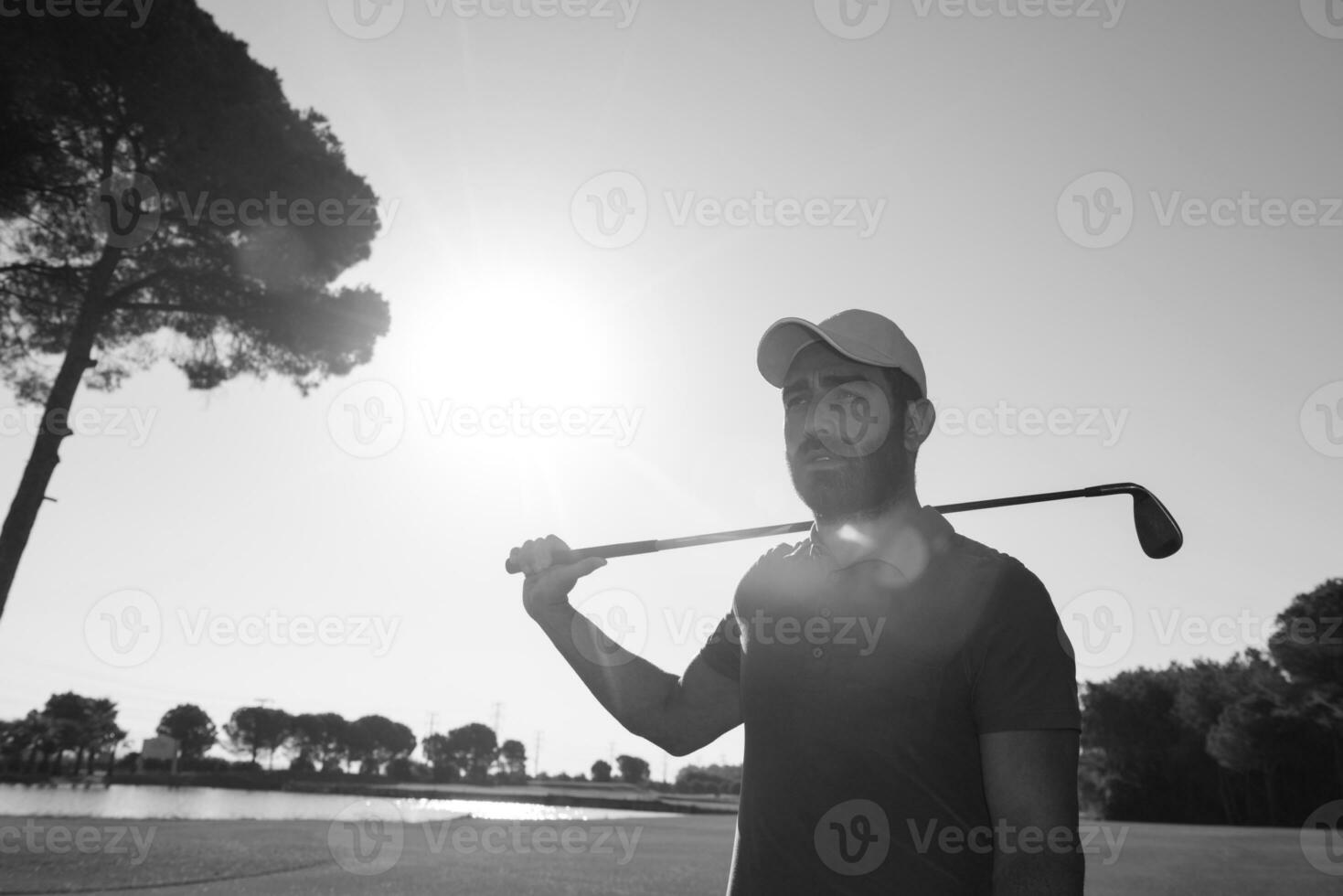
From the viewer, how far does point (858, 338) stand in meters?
2.75

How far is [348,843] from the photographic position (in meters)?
→ 18.6

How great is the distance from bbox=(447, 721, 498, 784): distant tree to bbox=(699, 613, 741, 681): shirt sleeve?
201931 mm

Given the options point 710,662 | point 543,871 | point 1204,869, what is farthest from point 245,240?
point 1204,869

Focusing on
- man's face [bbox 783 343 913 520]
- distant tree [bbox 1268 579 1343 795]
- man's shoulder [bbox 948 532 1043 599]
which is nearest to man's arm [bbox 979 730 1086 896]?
man's shoulder [bbox 948 532 1043 599]

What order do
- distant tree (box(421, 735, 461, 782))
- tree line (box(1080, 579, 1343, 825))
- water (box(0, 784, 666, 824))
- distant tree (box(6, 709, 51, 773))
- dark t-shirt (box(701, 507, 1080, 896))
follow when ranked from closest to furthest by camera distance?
dark t-shirt (box(701, 507, 1080, 896)), water (box(0, 784, 666, 824)), tree line (box(1080, 579, 1343, 825)), distant tree (box(6, 709, 51, 773)), distant tree (box(421, 735, 461, 782))

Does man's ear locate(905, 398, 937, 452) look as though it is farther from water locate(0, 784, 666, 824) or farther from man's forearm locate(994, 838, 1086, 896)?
water locate(0, 784, 666, 824)

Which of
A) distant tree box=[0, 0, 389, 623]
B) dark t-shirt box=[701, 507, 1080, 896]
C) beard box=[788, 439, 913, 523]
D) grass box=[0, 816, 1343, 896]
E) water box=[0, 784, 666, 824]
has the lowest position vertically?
water box=[0, 784, 666, 824]

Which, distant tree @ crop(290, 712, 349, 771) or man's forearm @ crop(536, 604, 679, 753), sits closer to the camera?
man's forearm @ crop(536, 604, 679, 753)

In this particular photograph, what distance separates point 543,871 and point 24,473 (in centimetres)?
1179

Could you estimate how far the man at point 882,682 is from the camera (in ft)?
6.56

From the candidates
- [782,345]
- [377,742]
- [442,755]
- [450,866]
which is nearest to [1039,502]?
[782,345]

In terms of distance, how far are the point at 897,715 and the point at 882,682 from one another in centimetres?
9

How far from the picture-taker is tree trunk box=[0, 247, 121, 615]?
15484mm

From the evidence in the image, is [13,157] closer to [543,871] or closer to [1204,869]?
[543,871]
